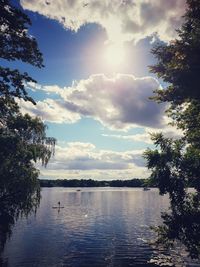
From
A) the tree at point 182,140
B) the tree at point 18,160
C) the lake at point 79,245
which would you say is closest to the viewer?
the tree at point 182,140

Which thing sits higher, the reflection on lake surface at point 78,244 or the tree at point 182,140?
the tree at point 182,140

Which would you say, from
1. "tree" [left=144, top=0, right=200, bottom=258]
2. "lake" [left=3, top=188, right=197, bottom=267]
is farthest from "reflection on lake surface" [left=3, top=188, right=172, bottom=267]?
"tree" [left=144, top=0, right=200, bottom=258]

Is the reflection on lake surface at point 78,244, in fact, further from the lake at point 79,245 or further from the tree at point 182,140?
the tree at point 182,140

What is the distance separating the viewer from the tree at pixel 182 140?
20250mm

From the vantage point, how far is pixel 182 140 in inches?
1091

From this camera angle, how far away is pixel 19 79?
19.0m

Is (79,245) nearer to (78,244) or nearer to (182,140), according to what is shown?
(78,244)

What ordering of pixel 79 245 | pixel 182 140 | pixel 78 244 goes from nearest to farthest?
1. pixel 182 140
2. pixel 79 245
3. pixel 78 244

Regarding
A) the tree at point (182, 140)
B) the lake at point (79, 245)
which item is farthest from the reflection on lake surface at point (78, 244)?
the tree at point (182, 140)

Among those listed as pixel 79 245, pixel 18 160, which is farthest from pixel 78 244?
pixel 18 160

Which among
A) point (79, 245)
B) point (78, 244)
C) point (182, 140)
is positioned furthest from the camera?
point (78, 244)

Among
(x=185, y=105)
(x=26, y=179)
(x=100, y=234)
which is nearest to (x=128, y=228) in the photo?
(x=100, y=234)

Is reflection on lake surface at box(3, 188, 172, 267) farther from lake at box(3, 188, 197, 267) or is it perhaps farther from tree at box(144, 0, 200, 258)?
tree at box(144, 0, 200, 258)

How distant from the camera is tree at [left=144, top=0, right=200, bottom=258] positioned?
2025cm
